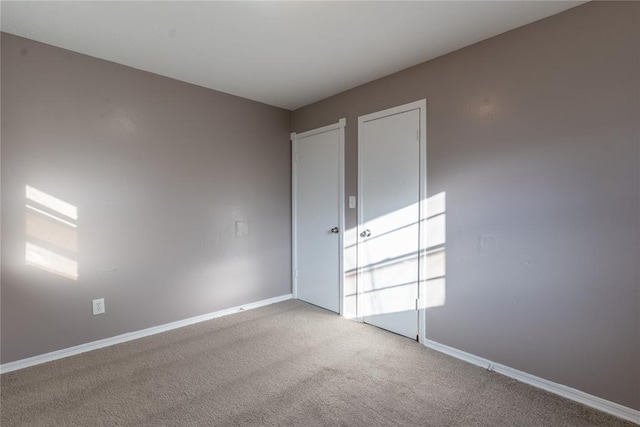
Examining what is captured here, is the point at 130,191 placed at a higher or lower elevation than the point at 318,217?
higher

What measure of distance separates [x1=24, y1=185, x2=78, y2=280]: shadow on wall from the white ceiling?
1.22m

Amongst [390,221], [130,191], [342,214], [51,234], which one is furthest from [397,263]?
[51,234]

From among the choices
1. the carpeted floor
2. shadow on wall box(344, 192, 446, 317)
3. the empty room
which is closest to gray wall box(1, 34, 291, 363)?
the empty room

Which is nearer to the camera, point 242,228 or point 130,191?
point 130,191

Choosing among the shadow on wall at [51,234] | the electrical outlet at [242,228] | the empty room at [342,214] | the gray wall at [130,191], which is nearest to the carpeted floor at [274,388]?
the empty room at [342,214]

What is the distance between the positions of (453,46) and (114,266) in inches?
132

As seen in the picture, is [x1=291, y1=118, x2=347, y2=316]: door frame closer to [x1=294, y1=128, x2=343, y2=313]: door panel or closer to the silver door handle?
[x1=294, y1=128, x2=343, y2=313]: door panel

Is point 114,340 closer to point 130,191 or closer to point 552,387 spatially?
point 130,191

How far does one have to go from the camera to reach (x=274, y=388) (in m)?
2.13

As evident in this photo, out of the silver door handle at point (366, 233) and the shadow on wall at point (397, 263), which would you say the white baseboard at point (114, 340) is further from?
the silver door handle at point (366, 233)

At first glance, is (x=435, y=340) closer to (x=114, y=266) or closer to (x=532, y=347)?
(x=532, y=347)

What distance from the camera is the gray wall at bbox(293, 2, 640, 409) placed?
1.81 m

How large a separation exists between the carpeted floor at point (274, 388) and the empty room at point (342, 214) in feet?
0.06

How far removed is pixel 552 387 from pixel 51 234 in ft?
12.3
